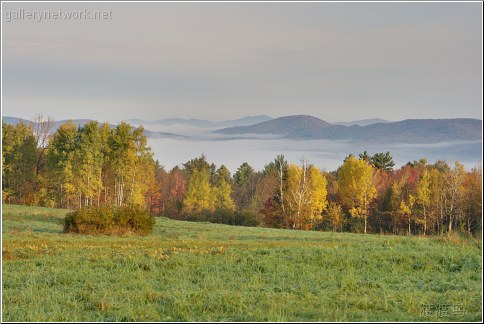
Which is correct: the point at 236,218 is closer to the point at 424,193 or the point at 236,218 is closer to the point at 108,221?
the point at 424,193

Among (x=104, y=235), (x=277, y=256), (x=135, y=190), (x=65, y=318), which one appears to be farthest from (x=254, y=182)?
(x=65, y=318)

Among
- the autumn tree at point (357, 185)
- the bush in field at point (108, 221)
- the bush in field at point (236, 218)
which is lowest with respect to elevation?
the bush in field at point (236, 218)

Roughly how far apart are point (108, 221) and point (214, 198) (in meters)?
36.7

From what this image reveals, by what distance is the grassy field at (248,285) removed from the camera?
8.77 meters

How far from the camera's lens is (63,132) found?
56.0 metres

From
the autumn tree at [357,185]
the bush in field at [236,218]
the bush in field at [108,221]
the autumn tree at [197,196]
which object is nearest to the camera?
the bush in field at [108,221]

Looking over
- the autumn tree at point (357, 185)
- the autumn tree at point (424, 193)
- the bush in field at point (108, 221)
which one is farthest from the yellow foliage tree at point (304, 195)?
the bush in field at point (108, 221)

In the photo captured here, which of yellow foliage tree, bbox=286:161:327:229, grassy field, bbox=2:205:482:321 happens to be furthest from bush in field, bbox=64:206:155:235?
yellow foliage tree, bbox=286:161:327:229

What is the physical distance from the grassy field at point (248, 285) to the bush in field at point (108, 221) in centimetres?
1071

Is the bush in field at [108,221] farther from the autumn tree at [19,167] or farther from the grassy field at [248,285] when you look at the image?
the autumn tree at [19,167]

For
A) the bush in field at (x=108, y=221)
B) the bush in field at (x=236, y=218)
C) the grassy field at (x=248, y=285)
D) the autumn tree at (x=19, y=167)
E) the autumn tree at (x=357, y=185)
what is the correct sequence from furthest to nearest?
1. the autumn tree at (x=19, y=167)
2. the autumn tree at (x=357, y=185)
3. the bush in field at (x=236, y=218)
4. the bush in field at (x=108, y=221)
5. the grassy field at (x=248, y=285)

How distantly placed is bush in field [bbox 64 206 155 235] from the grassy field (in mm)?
10706

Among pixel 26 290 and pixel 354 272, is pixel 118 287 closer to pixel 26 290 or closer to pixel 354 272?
pixel 26 290

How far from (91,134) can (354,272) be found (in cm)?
4522
